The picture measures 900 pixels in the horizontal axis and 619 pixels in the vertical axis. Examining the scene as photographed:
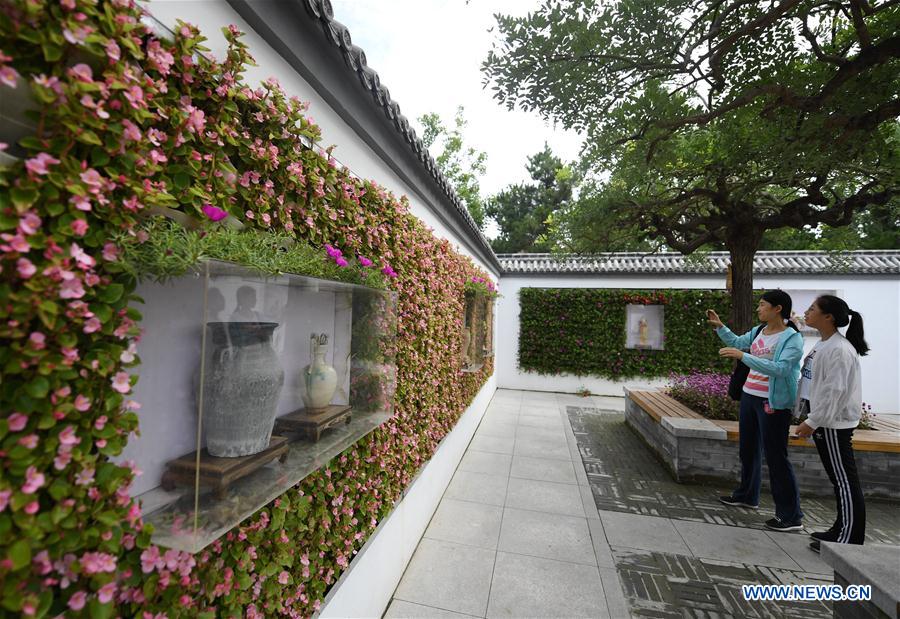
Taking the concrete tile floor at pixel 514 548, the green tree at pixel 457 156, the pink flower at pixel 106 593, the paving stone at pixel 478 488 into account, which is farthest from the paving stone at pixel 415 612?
the green tree at pixel 457 156

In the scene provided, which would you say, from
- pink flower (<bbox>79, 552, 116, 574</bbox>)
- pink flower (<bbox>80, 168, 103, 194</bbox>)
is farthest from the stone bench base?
pink flower (<bbox>80, 168, 103, 194</bbox>)

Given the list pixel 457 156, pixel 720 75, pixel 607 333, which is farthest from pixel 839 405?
pixel 457 156

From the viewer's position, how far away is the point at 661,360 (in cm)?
973

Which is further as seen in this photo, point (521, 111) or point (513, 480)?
point (513, 480)

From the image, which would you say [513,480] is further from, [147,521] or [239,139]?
[239,139]

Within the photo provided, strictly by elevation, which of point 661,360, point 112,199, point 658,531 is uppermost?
point 112,199

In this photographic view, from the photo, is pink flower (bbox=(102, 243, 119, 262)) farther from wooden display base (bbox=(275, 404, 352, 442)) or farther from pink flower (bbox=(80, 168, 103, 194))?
wooden display base (bbox=(275, 404, 352, 442))

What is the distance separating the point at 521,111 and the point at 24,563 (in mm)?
3799

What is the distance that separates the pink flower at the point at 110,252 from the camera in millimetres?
840

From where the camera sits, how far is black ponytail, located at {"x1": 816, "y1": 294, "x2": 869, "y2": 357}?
3.14 metres

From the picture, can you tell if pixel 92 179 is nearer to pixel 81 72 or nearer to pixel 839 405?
pixel 81 72

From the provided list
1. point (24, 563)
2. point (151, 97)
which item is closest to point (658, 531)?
point (24, 563)

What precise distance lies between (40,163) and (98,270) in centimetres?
23

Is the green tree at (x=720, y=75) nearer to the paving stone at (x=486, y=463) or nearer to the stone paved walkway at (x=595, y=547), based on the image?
the stone paved walkway at (x=595, y=547)
